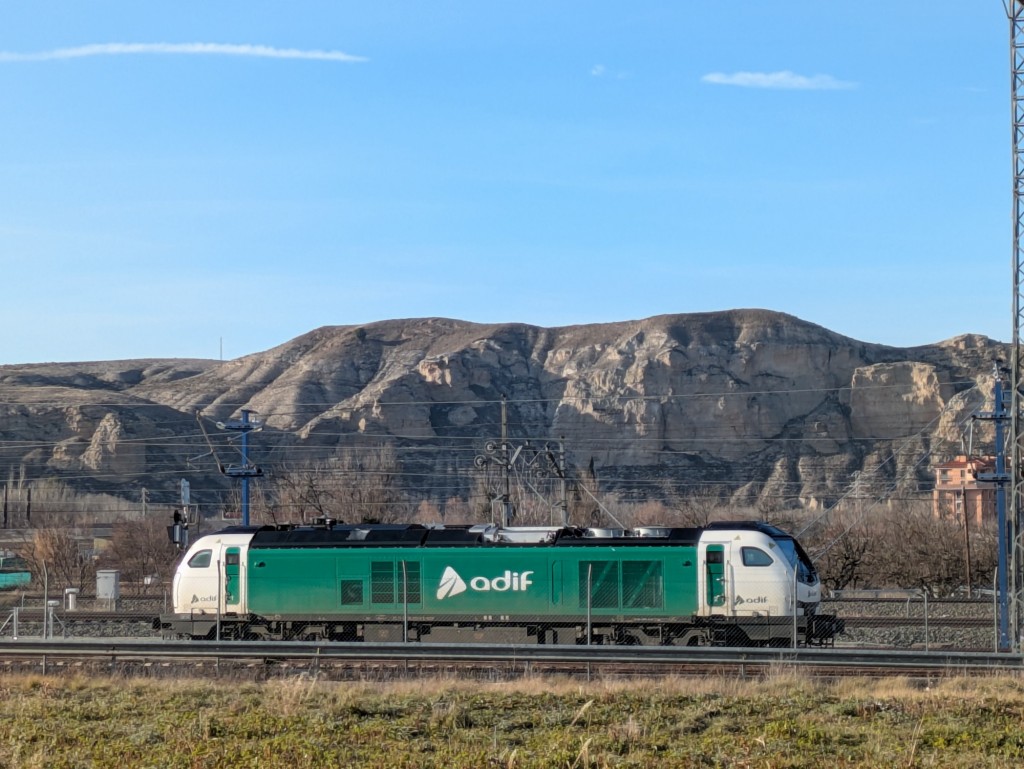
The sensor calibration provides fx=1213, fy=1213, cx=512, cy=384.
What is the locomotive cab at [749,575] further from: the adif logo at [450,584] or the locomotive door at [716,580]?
the adif logo at [450,584]

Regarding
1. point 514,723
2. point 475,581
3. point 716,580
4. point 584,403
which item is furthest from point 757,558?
point 584,403

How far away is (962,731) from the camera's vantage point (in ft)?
50.2

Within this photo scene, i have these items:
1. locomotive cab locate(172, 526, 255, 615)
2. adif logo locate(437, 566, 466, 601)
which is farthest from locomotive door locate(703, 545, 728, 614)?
locomotive cab locate(172, 526, 255, 615)

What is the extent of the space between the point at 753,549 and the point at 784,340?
455ft

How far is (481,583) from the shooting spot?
27.3 metres

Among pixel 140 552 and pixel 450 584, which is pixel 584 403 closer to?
pixel 140 552

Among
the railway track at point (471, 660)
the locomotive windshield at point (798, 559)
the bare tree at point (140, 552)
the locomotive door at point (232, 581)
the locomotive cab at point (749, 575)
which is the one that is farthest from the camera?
the bare tree at point (140, 552)

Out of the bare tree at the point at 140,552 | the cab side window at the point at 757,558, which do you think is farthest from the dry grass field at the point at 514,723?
the bare tree at the point at 140,552

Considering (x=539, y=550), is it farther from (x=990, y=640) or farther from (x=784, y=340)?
(x=784, y=340)

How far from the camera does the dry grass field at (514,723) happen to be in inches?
548

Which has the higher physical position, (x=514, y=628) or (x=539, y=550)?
(x=539, y=550)

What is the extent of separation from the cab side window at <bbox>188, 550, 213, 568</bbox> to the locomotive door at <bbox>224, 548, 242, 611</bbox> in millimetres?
521

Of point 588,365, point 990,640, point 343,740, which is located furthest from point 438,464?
point 343,740

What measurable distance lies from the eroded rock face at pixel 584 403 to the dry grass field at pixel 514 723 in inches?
4014
